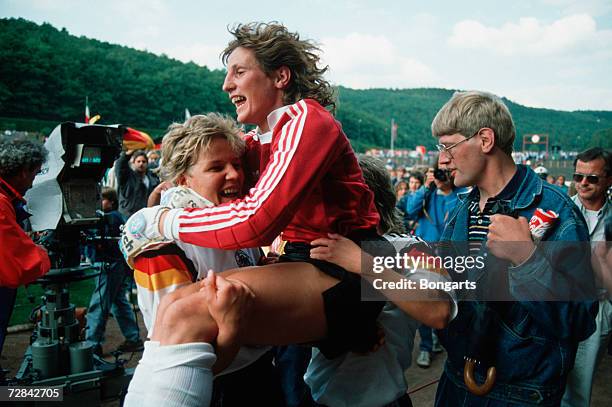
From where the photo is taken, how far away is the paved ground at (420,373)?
14.3ft

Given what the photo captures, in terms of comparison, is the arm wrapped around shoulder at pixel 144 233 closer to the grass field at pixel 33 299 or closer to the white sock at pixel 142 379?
the white sock at pixel 142 379

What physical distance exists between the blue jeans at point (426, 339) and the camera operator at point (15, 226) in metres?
3.73

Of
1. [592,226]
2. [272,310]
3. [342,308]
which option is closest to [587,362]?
[592,226]

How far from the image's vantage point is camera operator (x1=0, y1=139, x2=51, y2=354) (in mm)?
3012

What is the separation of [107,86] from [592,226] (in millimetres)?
66252

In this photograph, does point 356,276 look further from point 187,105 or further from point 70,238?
point 187,105

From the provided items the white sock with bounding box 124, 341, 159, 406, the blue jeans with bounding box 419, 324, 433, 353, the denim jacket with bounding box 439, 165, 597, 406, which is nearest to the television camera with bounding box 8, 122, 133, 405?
the white sock with bounding box 124, 341, 159, 406

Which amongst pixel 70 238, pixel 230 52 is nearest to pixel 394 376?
pixel 230 52

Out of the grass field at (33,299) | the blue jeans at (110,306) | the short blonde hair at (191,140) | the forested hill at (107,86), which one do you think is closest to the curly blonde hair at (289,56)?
the short blonde hair at (191,140)

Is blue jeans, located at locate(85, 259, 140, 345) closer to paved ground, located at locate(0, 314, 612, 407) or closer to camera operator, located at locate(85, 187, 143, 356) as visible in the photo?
camera operator, located at locate(85, 187, 143, 356)

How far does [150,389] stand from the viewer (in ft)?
4.29

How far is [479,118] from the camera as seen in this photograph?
80.7 inches

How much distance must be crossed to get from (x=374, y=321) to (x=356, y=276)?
31 cm

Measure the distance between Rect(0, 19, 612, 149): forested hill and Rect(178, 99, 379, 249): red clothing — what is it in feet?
102
